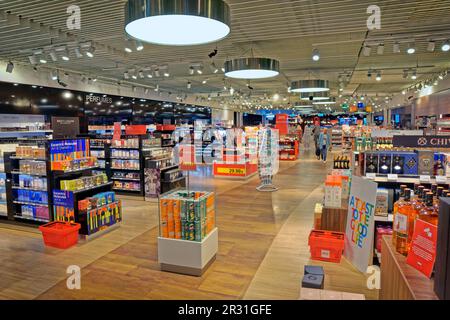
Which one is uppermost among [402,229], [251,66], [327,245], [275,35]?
[275,35]

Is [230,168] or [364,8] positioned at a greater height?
[364,8]

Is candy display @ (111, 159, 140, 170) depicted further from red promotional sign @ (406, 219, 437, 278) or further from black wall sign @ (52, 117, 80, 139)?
red promotional sign @ (406, 219, 437, 278)

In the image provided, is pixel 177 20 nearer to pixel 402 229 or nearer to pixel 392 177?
pixel 402 229

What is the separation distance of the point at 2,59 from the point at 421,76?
617 inches

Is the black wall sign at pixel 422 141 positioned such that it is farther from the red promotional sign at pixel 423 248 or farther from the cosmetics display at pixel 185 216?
the red promotional sign at pixel 423 248

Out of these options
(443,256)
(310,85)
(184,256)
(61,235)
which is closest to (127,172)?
(61,235)

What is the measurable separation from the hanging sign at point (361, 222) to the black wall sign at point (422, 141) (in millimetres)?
988

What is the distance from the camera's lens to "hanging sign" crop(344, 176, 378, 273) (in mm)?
2791

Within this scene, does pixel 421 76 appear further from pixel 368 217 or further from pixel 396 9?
pixel 368 217

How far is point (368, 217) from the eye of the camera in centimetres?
280

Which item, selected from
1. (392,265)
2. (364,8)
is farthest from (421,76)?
(392,265)

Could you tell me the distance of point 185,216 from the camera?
154 inches

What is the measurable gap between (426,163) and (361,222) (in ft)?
3.90
